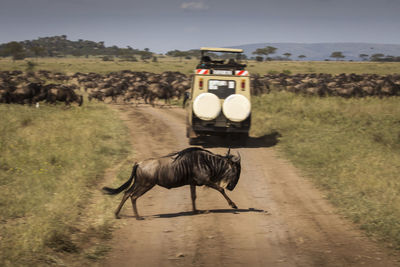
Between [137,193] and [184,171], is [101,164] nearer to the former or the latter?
[137,193]

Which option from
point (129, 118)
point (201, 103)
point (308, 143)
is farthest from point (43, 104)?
point (308, 143)

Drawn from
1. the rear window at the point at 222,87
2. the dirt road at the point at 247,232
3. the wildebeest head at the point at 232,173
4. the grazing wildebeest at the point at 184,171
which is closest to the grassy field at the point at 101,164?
the dirt road at the point at 247,232

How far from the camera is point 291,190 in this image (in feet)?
30.8

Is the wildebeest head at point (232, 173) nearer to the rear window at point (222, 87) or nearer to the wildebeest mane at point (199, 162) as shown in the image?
the wildebeest mane at point (199, 162)

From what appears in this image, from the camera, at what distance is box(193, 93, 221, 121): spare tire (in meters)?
13.0

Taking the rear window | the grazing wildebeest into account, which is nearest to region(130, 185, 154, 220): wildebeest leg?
the grazing wildebeest

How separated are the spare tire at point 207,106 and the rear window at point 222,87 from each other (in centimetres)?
68

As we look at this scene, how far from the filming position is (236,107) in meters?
13.0

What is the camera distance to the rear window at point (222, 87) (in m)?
13.7

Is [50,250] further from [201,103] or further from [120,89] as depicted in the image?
[120,89]

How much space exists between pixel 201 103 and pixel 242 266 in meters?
8.05

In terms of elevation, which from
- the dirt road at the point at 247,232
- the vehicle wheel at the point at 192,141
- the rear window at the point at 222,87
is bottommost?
the vehicle wheel at the point at 192,141

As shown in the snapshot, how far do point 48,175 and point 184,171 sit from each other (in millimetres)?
4864

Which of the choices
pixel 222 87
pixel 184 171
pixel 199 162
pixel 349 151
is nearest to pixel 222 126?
pixel 222 87
